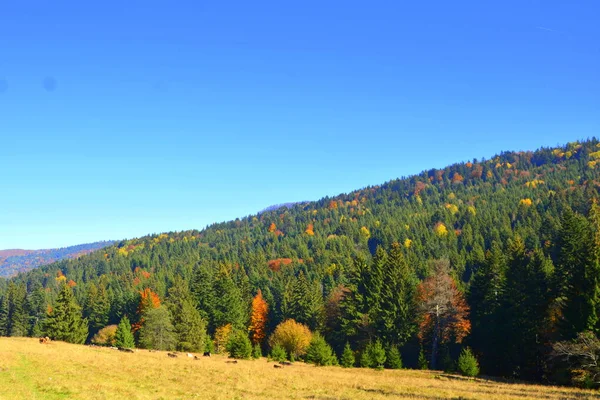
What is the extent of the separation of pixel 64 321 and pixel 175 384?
182ft

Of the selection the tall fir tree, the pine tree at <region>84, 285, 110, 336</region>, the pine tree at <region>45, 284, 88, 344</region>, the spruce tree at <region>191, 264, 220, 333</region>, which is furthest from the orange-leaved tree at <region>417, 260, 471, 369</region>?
the pine tree at <region>84, 285, 110, 336</region>

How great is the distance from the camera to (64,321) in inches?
2773

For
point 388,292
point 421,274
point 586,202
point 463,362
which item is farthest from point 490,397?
point 586,202

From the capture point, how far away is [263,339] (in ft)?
261

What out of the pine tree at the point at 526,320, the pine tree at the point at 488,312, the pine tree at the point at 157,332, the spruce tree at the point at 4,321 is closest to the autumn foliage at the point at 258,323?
the pine tree at the point at 157,332

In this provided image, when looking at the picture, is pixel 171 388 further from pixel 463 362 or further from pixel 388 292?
pixel 388 292

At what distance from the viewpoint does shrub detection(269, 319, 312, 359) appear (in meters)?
60.3

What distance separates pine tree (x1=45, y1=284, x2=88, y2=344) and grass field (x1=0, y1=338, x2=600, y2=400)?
37.6 meters

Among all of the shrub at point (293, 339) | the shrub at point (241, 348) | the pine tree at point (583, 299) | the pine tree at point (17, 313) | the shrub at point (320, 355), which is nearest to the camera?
the pine tree at point (583, 299)

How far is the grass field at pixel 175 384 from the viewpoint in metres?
22.4

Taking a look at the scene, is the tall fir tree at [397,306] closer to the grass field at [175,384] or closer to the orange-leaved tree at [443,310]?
the orange-leaved tree at [443,310]

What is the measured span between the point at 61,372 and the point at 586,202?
162514mm

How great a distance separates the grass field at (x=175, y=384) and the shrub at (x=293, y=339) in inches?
1030

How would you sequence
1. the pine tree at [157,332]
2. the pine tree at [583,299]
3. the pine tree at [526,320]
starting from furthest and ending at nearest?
the pine tree at [157,332] < the pine tree at [526,320] < the pine tree at [583,299]
